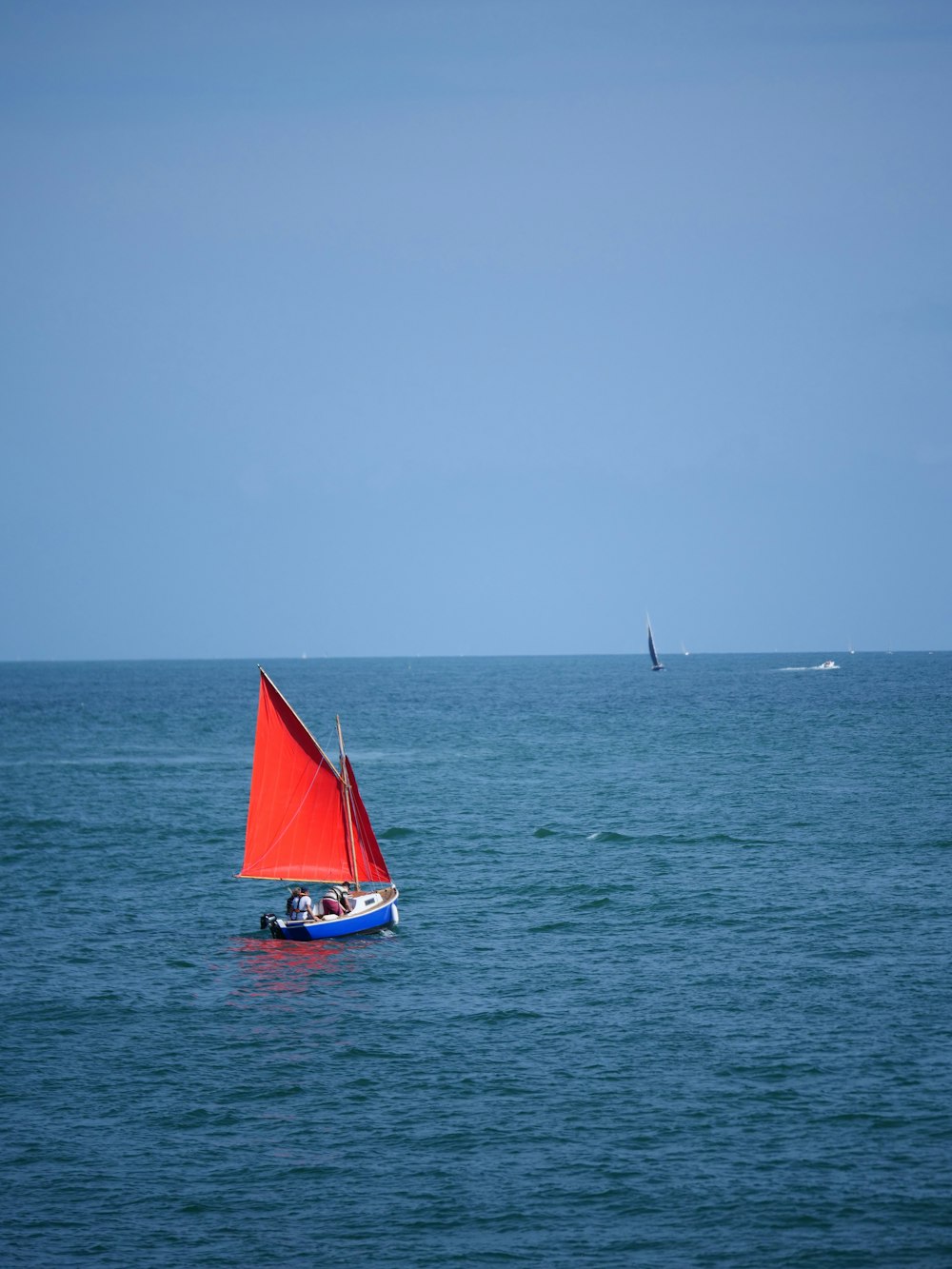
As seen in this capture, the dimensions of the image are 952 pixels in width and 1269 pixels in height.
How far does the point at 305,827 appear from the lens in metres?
53.7

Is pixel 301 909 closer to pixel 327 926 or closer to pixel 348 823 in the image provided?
pixel 327 926

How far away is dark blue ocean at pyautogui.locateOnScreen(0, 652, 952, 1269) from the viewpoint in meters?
28.0

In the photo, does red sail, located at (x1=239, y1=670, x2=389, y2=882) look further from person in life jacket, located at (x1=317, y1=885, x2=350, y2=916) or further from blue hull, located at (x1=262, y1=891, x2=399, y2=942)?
blue hull, located at (x1=262, y1=891, x2=399, y2=942)

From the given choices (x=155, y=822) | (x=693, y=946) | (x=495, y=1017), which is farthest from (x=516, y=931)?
(x=155, y=822)

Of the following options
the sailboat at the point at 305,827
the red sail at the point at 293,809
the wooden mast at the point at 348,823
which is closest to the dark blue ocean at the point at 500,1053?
the sailboat at the point at 305,827

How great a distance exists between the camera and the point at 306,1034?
3975cm

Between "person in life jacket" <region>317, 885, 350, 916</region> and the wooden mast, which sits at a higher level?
the wooden mast

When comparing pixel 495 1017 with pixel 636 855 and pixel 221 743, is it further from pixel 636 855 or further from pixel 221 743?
pixel 221 743

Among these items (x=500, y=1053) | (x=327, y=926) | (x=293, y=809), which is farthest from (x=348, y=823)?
(x=500, y=1053)

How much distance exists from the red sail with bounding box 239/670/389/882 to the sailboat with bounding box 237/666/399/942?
0.04 m

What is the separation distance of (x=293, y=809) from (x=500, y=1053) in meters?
18.1

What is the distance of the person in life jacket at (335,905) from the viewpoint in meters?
52.3

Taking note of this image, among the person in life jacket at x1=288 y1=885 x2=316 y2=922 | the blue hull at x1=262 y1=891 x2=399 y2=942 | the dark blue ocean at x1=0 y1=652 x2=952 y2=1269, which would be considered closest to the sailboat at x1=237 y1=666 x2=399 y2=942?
the blue hull at x1=262 y1=891 x2=399 y2=942

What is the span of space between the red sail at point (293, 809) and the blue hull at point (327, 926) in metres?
2.31
